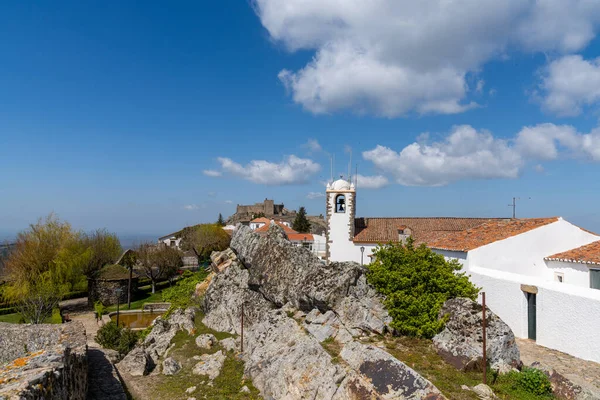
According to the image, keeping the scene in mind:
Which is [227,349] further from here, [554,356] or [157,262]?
[157,262]

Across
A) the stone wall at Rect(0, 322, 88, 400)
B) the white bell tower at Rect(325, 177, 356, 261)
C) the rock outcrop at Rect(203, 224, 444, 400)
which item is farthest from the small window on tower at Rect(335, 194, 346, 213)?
the stone wall at Rect(0, 322, 88, 400)

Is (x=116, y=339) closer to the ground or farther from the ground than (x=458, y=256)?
closer to the ground

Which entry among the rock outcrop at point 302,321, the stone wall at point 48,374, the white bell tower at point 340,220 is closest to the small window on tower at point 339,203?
the white bell tower at point 340,220

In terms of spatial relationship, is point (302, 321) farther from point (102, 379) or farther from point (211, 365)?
point (102, 379)

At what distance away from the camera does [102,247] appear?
46562 millimetres

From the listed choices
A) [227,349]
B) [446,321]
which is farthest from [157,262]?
[446,321]

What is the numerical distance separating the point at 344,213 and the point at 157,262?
22574 millimetres

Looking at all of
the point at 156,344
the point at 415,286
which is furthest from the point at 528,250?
the point at 156,344

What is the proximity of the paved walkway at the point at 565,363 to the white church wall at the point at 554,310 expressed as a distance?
0.31 metres

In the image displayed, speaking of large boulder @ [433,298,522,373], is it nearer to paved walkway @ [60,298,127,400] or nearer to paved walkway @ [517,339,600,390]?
paved walkway @ [517,339,600,390]

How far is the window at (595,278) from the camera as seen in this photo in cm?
1644

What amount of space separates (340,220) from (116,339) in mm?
21513

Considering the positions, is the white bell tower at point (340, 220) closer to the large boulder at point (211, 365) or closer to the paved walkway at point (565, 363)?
the large boulder at point (211, 365)

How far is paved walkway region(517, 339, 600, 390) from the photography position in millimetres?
10469
